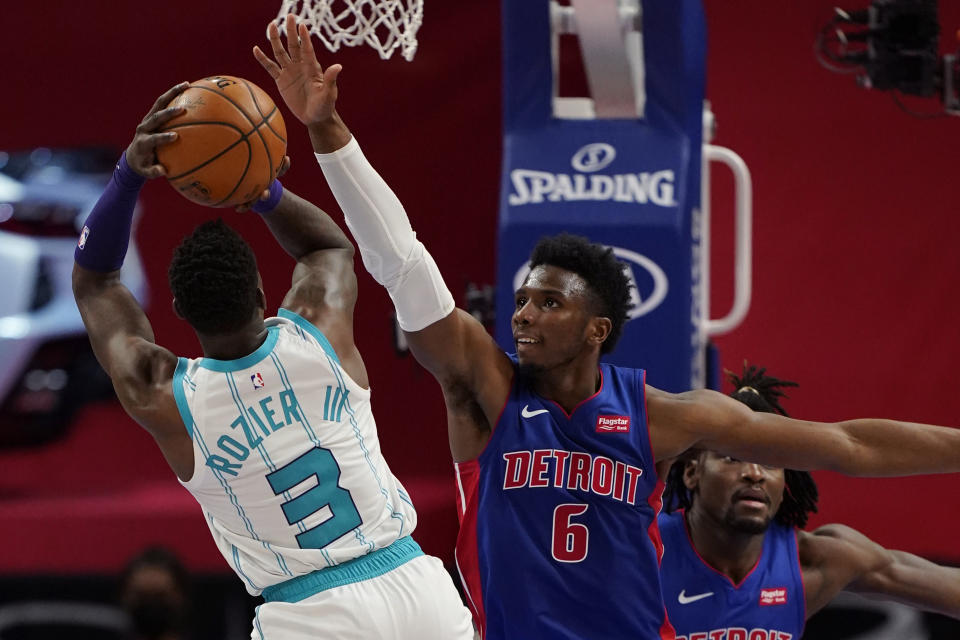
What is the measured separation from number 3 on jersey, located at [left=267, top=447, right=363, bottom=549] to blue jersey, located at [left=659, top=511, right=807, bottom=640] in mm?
1385

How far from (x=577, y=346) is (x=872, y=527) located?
13.1 feet

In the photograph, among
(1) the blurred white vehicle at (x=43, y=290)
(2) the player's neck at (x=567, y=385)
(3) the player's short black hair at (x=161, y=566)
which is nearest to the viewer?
(2) the player's neck at (x=567, y=385)

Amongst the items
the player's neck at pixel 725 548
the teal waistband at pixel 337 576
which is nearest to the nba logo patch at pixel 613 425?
the teal waistband at pixel 337 576

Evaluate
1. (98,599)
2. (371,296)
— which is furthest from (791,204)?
(98,599)

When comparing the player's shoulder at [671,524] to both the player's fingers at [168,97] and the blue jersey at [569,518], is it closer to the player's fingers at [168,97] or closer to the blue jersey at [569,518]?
the blue jersey at [569,518]

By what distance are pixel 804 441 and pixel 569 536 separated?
0.65m

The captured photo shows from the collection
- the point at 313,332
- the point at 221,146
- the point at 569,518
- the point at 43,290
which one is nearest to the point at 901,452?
the point at 569,518

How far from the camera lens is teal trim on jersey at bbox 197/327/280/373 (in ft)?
9.93

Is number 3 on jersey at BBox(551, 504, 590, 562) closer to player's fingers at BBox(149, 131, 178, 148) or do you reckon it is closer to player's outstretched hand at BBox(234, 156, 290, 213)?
player's outstretched hand at BBox(234, 156, 290, 213)

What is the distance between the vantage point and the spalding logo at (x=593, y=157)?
16.5ft

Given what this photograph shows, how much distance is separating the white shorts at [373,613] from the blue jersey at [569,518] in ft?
0.77

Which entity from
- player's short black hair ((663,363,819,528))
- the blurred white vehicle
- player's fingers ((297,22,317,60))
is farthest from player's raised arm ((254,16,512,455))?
the blurred white vehicle

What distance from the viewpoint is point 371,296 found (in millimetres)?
7305

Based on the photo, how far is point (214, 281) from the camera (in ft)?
9.62
